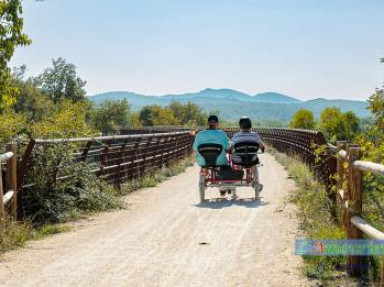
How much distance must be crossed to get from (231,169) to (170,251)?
5.95m

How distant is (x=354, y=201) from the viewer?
6.25 metres

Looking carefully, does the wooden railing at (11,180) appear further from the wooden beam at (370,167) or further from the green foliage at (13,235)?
→ the wooden beam at (370,167)

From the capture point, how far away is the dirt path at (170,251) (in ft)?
21.0

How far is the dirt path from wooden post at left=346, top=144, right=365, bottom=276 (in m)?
0.54

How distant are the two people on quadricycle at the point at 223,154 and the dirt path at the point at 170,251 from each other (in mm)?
1157

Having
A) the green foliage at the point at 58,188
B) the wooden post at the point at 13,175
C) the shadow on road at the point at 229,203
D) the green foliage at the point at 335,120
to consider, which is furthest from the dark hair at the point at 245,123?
the green foliage at the point at 335,120

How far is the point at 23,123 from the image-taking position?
11273 mm

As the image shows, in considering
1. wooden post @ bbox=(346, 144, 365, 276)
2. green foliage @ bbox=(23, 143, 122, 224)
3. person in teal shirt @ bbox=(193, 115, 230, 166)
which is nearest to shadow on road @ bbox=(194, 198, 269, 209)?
person in teal shirt @ bbox=(193, 115, 230, 166)

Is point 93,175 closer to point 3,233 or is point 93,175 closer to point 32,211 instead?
point 32,211

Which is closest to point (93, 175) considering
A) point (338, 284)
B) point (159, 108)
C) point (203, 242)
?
point (203, 242)

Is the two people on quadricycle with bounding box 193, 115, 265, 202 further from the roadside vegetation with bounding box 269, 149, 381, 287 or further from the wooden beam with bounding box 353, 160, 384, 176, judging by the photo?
the wooden beam with bounding box 353, 160, 384, 176

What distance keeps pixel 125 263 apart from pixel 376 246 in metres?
2.98

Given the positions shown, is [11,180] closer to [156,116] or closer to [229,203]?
[229,203]

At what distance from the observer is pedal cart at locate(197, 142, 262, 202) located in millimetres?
13359
